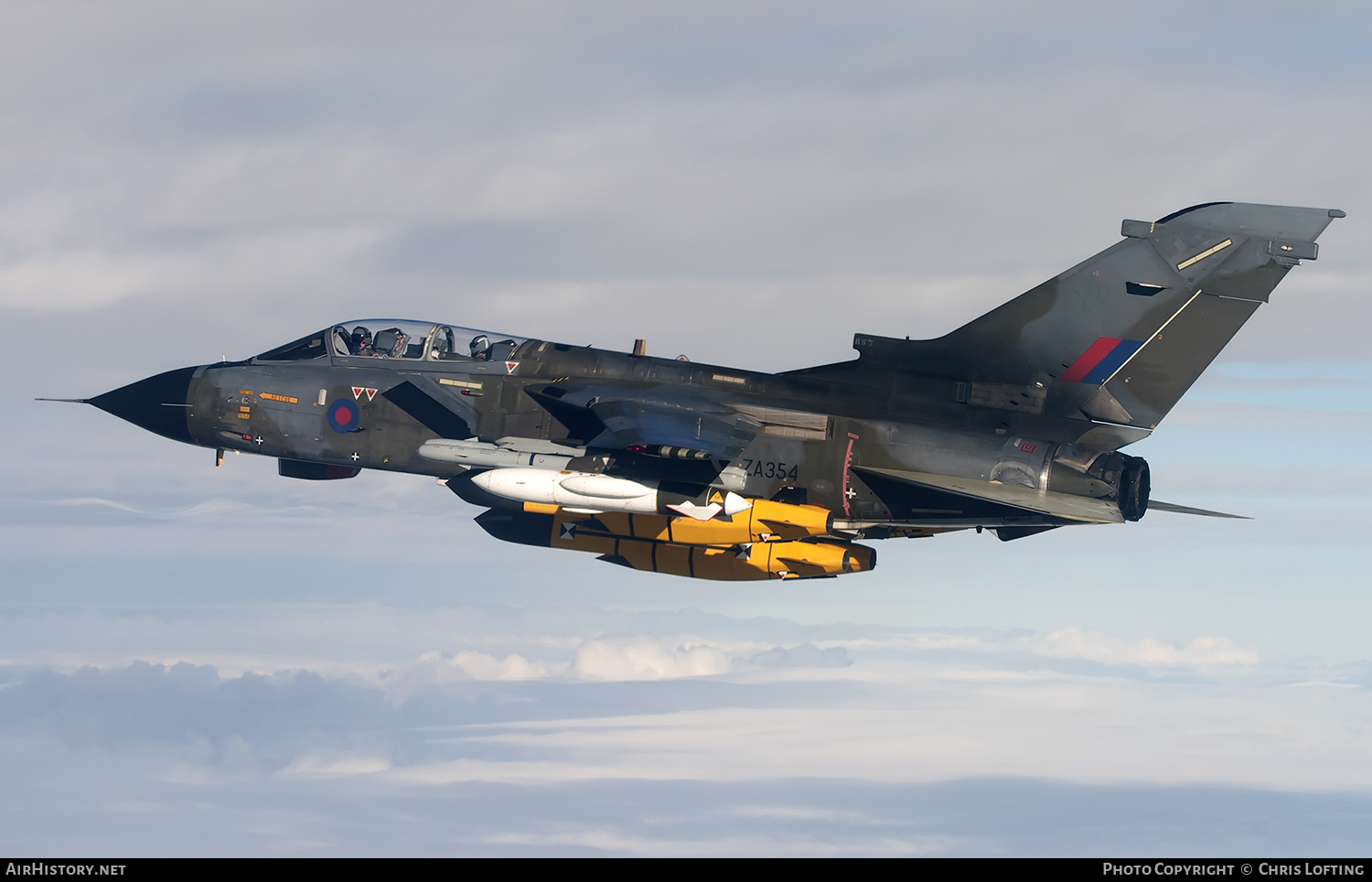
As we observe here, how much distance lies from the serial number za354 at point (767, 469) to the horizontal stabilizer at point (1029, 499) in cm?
178

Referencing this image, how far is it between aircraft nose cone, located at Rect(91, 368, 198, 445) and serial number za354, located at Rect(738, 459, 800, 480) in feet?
30.3

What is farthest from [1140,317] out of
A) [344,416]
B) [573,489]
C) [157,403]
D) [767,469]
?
[157,403]

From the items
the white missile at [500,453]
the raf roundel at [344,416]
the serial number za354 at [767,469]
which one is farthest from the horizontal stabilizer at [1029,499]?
the raf roundel at [344,416]

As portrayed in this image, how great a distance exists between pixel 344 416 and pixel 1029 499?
10.7 meters

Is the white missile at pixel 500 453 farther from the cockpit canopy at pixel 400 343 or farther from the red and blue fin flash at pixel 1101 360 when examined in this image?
the red and blue fin flash at pixel 1101 360

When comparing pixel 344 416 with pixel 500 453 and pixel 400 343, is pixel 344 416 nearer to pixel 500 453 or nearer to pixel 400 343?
pixel 400 343

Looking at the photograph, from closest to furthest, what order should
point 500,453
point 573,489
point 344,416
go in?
point 573,489
point 500,453
point 344,416

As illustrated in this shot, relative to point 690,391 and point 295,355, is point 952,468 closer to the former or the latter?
point 690,391

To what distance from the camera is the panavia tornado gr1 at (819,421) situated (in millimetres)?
20922

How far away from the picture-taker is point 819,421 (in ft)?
71.8

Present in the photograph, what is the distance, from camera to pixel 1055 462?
20.8m

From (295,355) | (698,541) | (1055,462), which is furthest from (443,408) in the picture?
(1055,462)

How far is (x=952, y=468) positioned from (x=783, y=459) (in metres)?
2.52

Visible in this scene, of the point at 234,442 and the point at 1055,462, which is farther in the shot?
the point at 234,442
